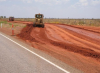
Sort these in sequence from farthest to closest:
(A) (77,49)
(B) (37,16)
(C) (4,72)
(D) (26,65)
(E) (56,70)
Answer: (B) (37,16), (A) (77,49), (D) (26,65), (E) (56,70), (C) (4,72)

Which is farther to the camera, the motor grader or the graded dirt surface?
the motor grader

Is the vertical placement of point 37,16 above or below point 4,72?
above

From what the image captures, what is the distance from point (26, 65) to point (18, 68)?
57 centimetres

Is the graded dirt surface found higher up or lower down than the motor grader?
lower down

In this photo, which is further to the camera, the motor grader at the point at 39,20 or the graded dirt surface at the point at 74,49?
the motor grader at the point at 39,20

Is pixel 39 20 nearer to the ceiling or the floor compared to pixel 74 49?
nearer to the ceiling

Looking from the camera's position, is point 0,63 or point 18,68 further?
point 0,63

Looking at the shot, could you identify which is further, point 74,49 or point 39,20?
point 39,20

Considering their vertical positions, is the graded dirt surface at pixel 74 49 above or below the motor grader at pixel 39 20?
below

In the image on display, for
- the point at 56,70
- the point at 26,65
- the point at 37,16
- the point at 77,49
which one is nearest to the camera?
the point at 56,70

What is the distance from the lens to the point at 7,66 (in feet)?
23.1

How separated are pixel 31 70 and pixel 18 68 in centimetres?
66

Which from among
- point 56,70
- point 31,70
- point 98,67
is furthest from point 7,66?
point 98,67

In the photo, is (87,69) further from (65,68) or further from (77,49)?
(77,49)
